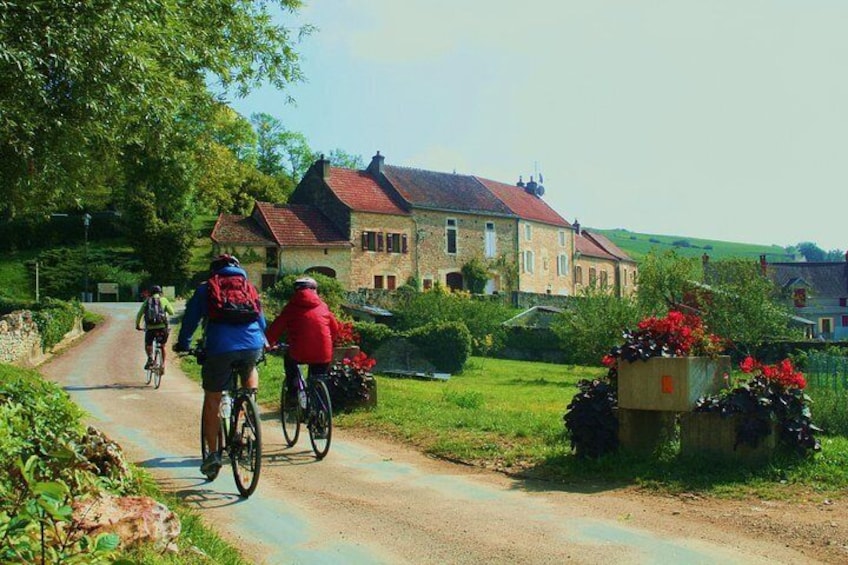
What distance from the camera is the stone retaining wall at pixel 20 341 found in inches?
771

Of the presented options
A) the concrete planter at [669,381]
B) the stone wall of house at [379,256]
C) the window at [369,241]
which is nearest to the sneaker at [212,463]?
the concrete planter at [669,381]

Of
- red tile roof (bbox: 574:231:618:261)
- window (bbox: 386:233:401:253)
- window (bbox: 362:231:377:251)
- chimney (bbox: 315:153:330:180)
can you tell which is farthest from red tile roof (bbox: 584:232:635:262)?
chimney (bbox: 315:153:330:180)

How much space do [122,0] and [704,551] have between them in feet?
29.6

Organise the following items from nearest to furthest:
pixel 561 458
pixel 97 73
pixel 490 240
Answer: pixel 561 458
pixel 97 73
pixel 490 240

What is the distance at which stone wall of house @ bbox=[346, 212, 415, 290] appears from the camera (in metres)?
54.2

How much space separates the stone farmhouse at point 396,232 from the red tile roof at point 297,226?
66 mm

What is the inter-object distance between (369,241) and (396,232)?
2.44 meters

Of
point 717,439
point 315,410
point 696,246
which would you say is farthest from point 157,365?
point 696,246

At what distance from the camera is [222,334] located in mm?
7098

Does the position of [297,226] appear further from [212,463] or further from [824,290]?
[824,290]

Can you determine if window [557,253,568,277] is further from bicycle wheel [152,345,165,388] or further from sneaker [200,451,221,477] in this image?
sneaker [200,451,221,477]

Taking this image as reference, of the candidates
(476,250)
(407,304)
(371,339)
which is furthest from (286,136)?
(371,339)

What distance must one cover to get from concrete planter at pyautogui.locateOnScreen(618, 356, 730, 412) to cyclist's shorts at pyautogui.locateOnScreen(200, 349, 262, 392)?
364cm

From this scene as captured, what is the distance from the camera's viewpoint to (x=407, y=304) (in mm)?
41188
